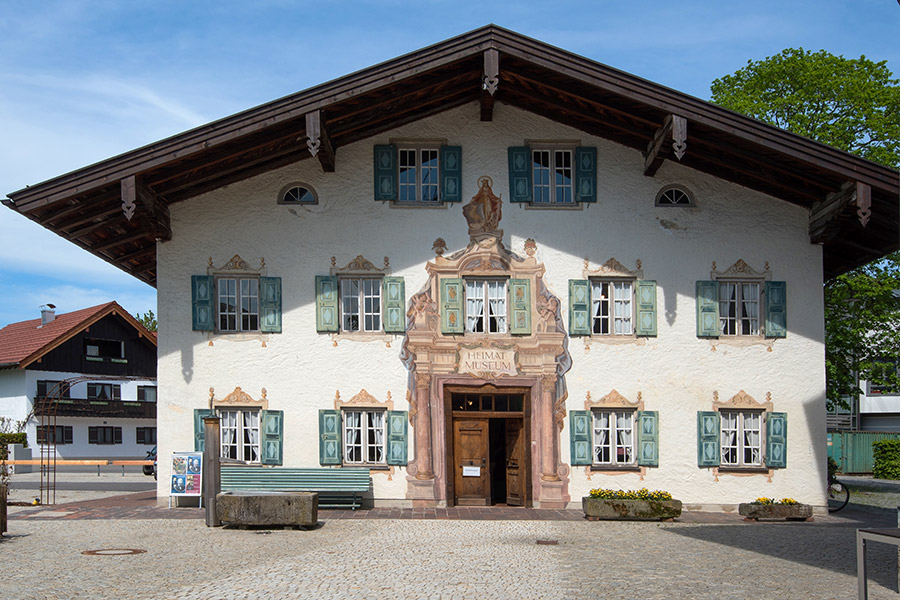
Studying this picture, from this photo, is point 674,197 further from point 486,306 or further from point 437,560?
point 437,560

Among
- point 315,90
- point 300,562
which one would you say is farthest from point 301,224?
point 300,562

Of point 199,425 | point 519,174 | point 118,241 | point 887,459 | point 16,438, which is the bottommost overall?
point 887,459

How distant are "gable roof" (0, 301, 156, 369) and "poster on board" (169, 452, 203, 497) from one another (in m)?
26.4

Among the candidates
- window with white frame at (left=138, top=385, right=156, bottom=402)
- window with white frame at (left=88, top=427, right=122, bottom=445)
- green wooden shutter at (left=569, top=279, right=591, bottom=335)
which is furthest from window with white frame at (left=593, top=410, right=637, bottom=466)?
window with white frame at (left=138, top=385, right=156, bottom=402)

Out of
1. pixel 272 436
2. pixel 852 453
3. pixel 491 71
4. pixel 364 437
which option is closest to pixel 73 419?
pixel 272 436

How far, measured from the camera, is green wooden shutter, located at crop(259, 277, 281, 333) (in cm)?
1878

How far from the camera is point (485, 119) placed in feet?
63.7

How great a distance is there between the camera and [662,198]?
64.2 feet

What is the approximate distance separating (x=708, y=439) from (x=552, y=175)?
6.06m

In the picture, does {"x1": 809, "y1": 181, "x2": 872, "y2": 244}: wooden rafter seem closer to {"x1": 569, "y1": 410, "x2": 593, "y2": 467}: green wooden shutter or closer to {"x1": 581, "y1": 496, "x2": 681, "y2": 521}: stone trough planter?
{"x1": 569, "y1": 410, "x2": 593, "y2": 467}: green wooden shutter

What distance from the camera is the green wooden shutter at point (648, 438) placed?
18.8 m

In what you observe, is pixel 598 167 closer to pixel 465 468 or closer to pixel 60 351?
pixel 465 468

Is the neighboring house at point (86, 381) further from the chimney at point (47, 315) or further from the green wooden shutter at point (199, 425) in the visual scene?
the green wooden shutter at point (199, 425)

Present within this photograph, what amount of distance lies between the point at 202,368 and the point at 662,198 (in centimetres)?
971
